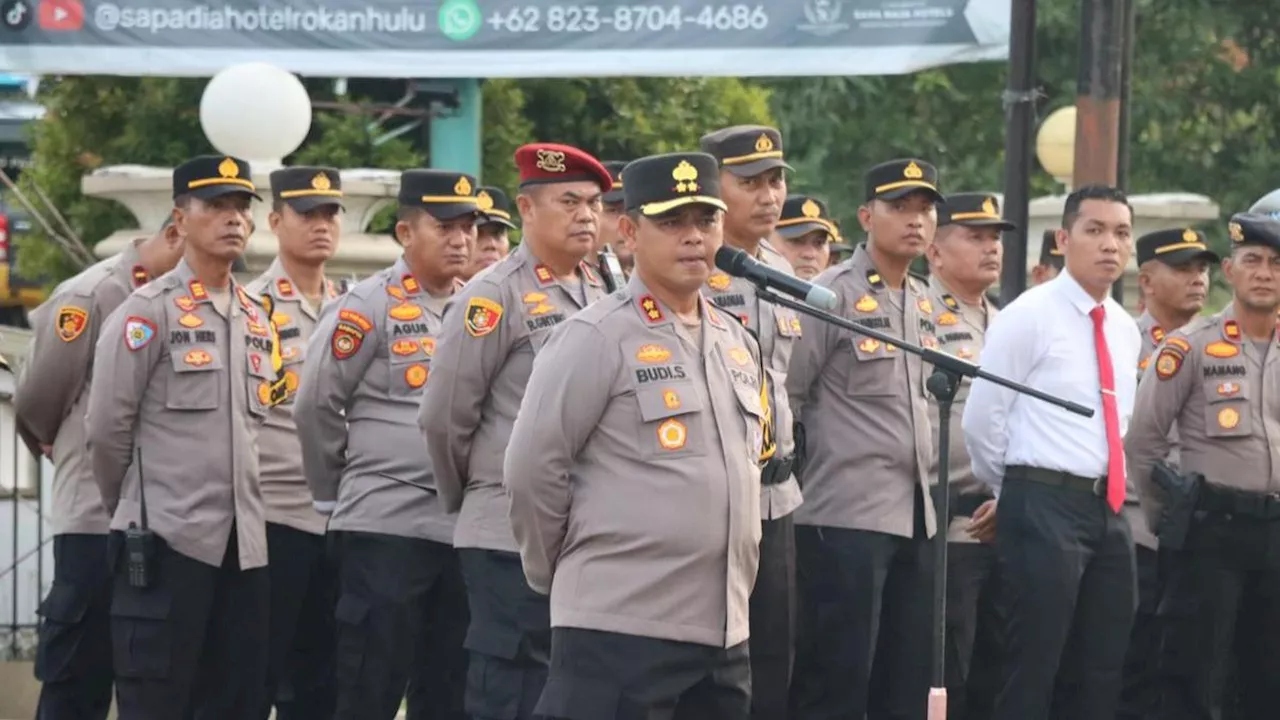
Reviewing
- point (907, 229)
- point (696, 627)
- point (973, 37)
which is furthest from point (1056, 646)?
point (973, 37)

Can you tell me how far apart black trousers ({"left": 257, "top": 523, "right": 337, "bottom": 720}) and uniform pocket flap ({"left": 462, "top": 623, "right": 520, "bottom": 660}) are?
164cm

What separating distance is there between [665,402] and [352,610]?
272 centimetres

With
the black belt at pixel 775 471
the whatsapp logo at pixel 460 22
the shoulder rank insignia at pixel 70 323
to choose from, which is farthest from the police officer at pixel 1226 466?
the whatsapp logo at pixel 460 22

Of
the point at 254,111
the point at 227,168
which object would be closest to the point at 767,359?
the point at 227,168

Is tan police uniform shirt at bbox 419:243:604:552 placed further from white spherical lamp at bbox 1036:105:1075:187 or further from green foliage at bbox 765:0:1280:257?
green foliage at bbox 765:0:1280:257

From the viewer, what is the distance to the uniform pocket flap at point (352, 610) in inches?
371

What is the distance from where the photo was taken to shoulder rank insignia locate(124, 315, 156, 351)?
9070 mm

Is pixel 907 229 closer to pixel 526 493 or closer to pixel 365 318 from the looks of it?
pixel 365 318

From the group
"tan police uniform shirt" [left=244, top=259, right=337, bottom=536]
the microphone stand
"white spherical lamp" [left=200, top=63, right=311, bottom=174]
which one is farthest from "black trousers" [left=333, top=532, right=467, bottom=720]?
"white spherical lamp" [left=200, top=63, right=311, bottom=174]

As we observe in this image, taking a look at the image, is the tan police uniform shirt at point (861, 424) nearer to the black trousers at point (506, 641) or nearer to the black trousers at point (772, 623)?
the black trousers at point (772, 623)

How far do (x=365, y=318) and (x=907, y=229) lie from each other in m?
2.10

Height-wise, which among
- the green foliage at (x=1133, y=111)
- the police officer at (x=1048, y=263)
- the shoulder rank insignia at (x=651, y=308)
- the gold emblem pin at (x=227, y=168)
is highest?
the green foliage at (x=1133, y=111)

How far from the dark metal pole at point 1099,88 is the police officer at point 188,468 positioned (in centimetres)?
406

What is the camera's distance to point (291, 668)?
34.7ft
